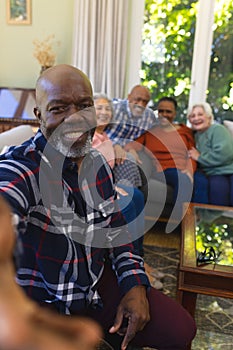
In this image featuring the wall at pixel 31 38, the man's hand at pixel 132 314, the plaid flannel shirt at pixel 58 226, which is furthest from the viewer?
the wall at pixel 31 38

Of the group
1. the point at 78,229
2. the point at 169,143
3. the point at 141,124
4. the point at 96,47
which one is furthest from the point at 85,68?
the point at 78,229

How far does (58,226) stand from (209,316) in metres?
1.18

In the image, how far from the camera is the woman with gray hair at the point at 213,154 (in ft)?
9.00

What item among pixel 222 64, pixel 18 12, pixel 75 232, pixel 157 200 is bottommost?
pixel 157 200

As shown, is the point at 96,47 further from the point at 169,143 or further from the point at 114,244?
the point at 114,244

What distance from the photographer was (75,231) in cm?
103

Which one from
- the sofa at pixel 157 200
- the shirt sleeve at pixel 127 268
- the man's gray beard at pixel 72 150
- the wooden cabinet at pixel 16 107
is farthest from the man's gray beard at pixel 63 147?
the wooden cabinet at pixel 16 107

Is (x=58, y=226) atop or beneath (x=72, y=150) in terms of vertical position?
beneath

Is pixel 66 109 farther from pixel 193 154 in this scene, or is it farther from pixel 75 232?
pixel 193 154

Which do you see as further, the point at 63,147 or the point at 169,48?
the point at 169,48

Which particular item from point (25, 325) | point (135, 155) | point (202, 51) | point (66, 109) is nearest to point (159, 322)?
point (66, 109)

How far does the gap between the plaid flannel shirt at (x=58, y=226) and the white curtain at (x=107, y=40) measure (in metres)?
2.72

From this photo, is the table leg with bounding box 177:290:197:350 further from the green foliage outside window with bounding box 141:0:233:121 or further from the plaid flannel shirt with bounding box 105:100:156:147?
the green foliage outside window with bounding box 141:0:233:121

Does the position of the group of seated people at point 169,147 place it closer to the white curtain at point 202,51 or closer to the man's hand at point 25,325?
the white curtain at point 202,51
